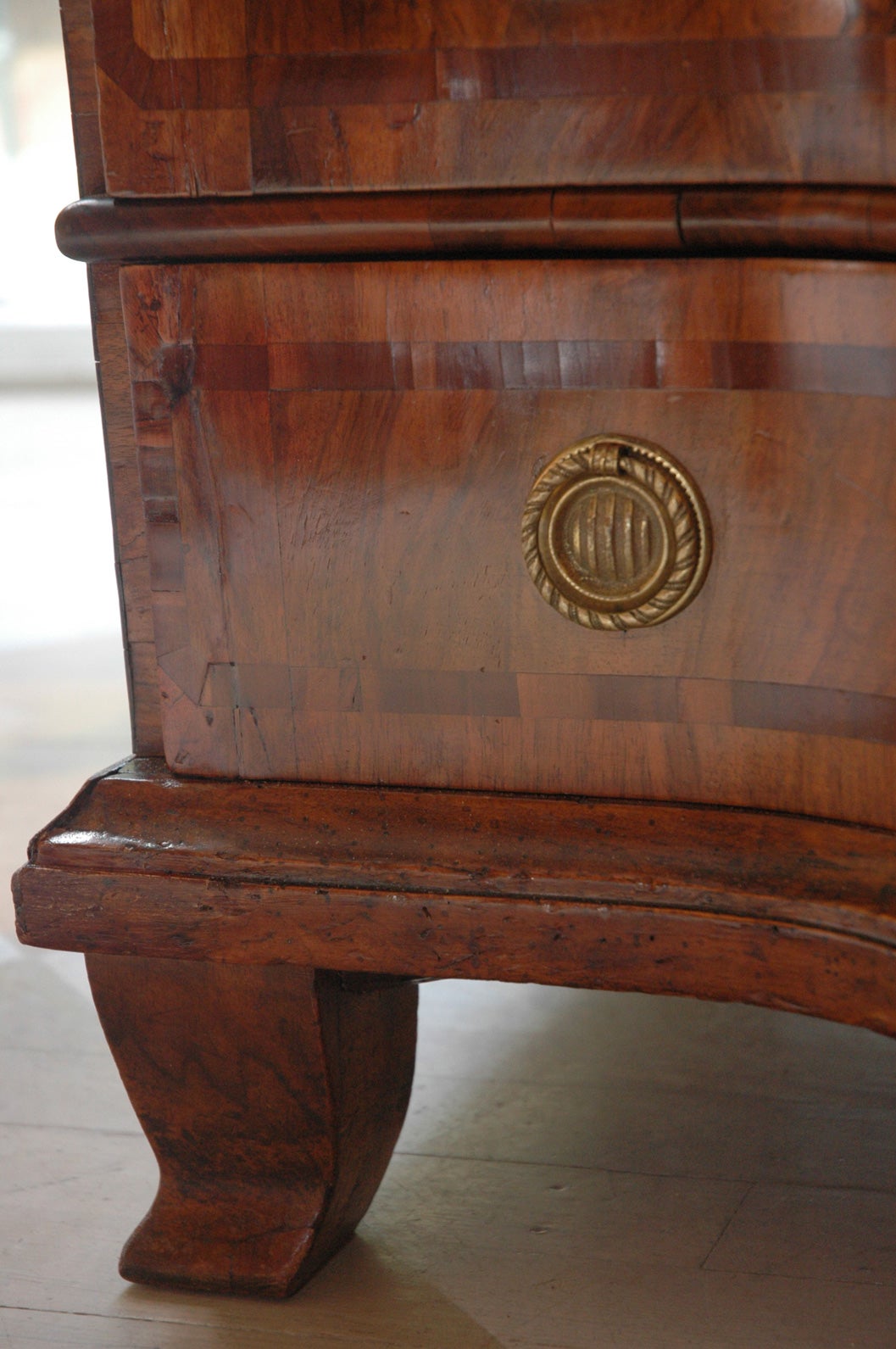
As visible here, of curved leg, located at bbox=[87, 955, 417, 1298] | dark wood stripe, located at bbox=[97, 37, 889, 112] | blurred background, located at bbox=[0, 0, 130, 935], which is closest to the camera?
dark wood stripe, located at bbox=[97, 37, 889, 112]

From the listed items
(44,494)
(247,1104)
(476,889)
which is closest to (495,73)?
(476,889)

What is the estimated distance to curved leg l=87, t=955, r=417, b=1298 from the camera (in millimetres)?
581

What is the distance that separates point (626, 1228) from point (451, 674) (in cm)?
28

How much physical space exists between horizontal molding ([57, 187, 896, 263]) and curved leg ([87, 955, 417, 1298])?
261mm

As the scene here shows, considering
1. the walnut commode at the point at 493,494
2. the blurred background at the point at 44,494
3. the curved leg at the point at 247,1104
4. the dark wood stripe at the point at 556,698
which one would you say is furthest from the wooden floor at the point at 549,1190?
the blurred background at the point at 44,494

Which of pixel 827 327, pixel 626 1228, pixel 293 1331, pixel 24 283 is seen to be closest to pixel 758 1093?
pixel 626 1228

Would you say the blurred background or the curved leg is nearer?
the curved leg

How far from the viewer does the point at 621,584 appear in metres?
0.50

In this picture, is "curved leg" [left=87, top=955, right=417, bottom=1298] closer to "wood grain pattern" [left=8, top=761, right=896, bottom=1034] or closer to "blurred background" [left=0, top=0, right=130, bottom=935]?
"wood grain pattern" [left=8, top=761, right=896, bottom=1034]

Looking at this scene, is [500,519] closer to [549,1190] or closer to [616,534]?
[616,534]

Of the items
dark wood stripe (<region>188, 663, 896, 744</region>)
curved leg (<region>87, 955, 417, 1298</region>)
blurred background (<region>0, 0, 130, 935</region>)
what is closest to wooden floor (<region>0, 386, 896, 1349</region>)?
curved leg (<region>87, 955, 417, 1298</region>)

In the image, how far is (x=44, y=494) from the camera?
3.05 metres

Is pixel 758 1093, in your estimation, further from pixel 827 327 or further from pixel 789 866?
pixel 827 327

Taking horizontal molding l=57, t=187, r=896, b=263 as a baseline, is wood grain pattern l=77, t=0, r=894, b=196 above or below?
above
